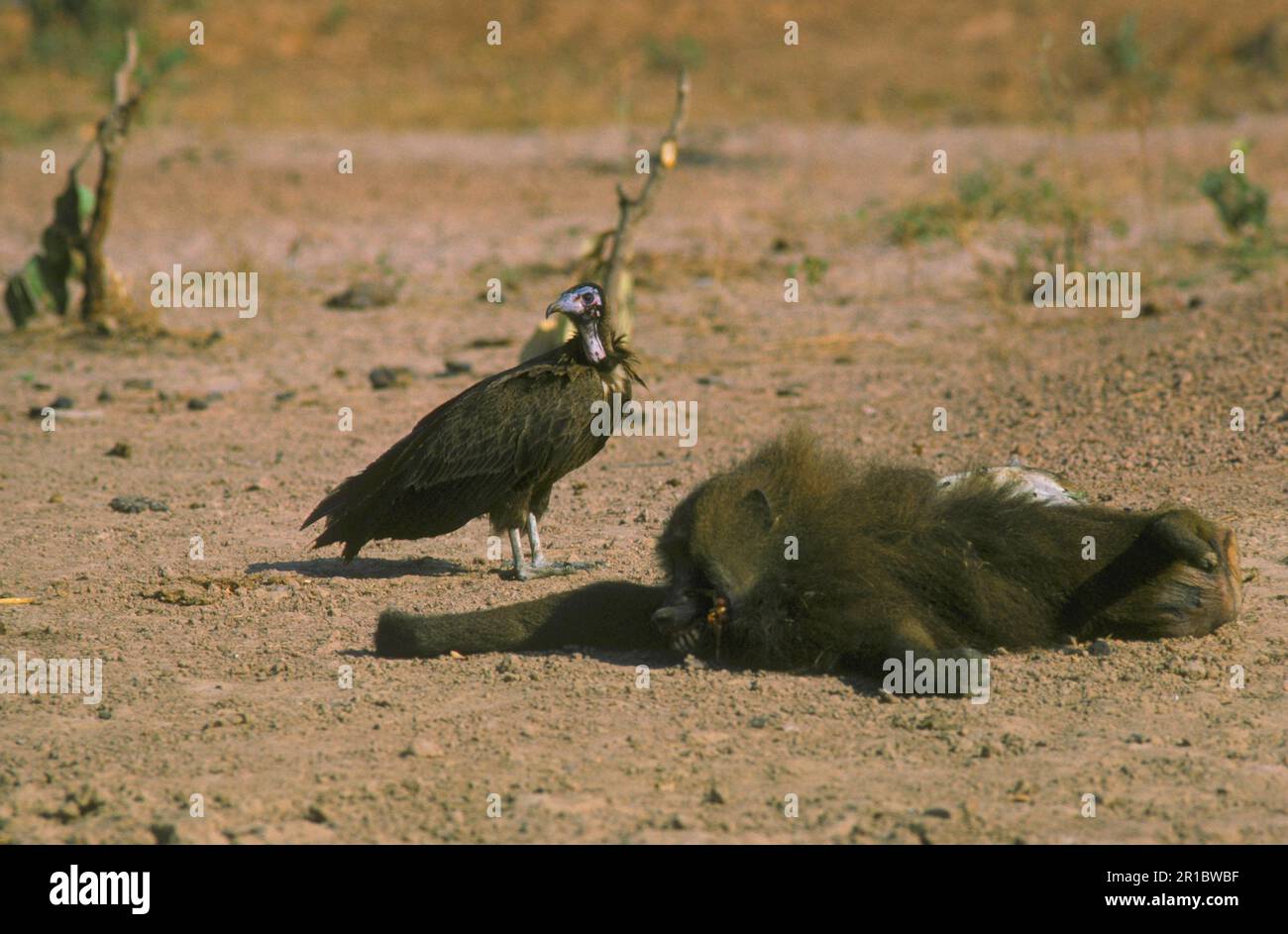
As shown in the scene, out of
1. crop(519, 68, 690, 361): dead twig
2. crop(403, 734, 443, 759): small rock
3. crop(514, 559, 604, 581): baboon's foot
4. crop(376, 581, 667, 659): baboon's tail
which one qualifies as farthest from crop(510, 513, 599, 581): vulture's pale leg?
crop(519, 68, 690, 361): dead twig

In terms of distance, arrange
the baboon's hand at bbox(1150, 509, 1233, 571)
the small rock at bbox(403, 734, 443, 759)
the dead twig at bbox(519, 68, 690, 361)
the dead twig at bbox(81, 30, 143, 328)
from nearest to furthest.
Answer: the small rock at bbox(403, 734, 443, 759) → the baboon's hand at bbox(1150, 509, 1233, 571) → the dead twig at bbox(519, 68, 690, 361) → the dead twig at bbox(81, 30, 143, 328)

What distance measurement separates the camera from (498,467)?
5.89 meters

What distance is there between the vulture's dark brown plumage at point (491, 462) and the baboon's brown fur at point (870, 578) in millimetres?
882

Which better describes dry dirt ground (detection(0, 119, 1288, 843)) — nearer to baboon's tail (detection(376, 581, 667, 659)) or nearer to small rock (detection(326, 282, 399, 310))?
baboon's tail (detection(376, 581, 667, 659))

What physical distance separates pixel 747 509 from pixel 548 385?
1.42 meters

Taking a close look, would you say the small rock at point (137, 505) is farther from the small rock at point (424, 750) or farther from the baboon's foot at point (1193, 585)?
the baboon's foot at point (1193, 585)

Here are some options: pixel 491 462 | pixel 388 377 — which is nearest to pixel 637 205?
pixel 388 377

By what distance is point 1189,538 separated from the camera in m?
4.83

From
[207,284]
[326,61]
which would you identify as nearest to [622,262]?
[207,284]

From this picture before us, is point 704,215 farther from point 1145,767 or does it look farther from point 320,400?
point 1145,767

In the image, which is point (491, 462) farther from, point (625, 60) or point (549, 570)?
point (625, 60)

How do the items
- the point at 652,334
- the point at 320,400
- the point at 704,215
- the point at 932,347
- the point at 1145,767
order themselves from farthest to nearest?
the point at 704,215 → the point at 652,334 → the point at 932,347 → the point at 320,400 → the point at 1145,767

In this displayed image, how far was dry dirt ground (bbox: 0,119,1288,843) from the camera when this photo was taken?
13.4 ft

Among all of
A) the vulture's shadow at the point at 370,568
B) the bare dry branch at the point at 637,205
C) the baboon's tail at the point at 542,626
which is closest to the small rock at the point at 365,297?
the bare dry branch at the point at 637,205
